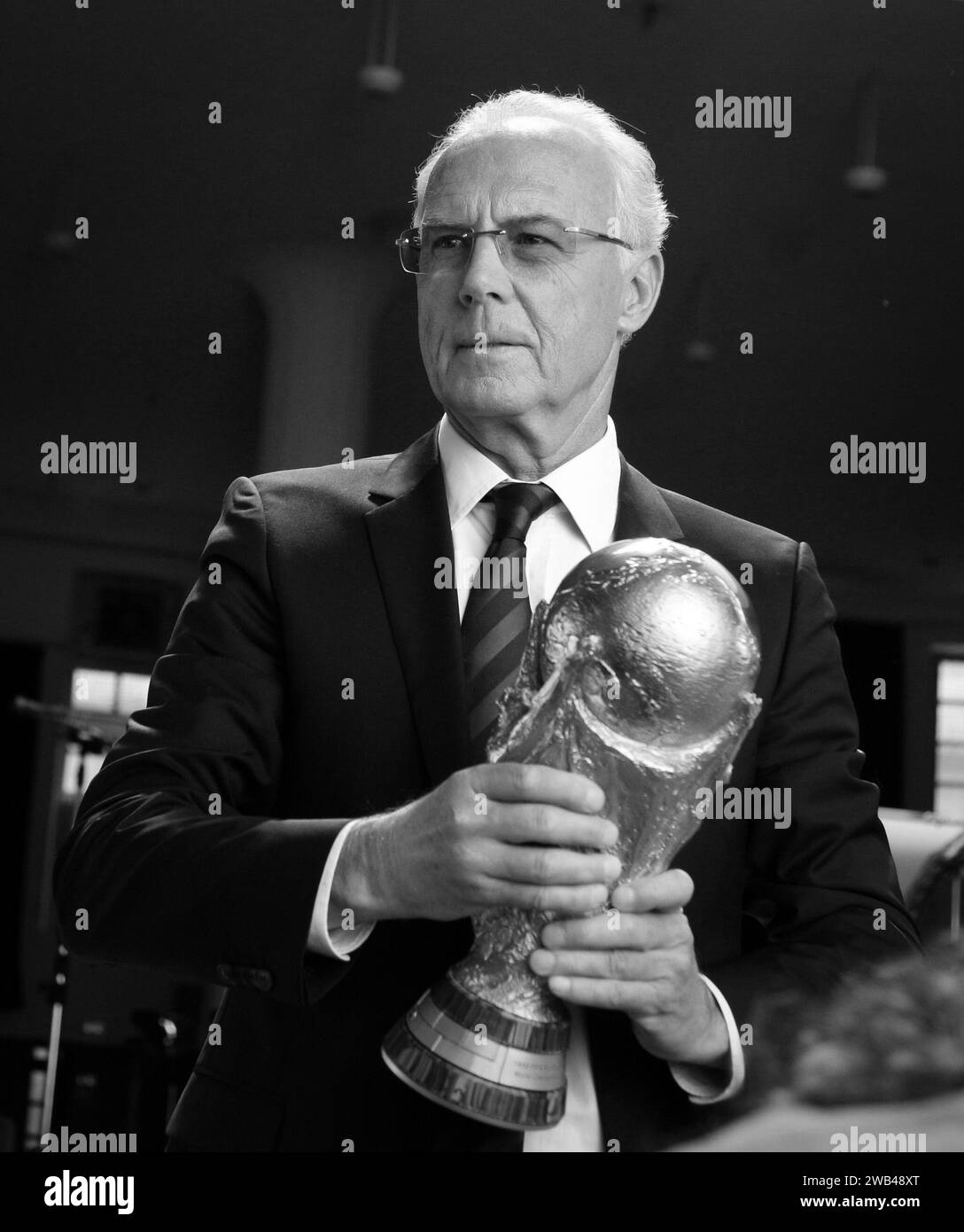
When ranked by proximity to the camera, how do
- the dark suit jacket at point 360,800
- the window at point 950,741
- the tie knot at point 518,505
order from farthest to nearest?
the window at point 950,741
the tie knot at point 518,505
the dark suit jacket at point 360,800

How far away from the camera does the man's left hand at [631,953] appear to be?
33.0 inches

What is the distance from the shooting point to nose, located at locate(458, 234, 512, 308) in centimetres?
110

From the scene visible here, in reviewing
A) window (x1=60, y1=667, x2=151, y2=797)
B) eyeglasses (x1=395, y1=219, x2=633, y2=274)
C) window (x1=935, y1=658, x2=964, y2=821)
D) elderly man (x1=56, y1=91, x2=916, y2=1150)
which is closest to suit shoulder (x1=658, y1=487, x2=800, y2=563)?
elderly man (x1=56, y1=91, x2=916, y2=1150)

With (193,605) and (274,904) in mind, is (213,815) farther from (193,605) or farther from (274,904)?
(193,605)

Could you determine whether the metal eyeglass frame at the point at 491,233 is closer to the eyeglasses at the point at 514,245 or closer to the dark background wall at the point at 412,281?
the eyeglasses at the point at 514,245

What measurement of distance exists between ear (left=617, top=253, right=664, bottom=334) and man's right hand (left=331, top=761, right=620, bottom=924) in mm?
610

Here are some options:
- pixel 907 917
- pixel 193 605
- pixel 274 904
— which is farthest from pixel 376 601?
pixel 907 917

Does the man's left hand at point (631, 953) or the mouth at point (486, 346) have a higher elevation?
the mouth at point (486, 346)

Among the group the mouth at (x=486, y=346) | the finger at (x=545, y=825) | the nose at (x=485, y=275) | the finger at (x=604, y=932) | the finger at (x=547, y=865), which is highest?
the nose at (x=485, y=275)

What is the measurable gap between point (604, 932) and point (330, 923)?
0.19 m

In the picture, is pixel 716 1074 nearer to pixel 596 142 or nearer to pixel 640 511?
pixel 640 511

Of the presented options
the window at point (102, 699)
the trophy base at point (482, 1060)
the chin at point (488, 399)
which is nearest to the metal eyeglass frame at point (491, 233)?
the chin at point (488, 399)

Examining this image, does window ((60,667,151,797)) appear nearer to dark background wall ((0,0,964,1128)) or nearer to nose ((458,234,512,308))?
dark background wall ((0,0,964,1128))

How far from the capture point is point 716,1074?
102 cm
